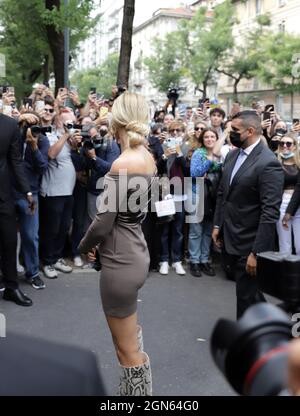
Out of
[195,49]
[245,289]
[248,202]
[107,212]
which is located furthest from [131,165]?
[195,49]

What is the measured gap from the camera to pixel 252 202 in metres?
3.97

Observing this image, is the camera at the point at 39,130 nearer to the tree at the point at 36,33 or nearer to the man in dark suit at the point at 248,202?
the man in dark suit at the point at 248,202

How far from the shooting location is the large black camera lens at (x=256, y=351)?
2.91ft

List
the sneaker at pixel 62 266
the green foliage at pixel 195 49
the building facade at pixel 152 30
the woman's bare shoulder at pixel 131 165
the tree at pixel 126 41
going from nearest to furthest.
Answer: the woman's bare shoulder at pixel 131 165, the sneaker at pixel 62 266, the tree at pixel 126 41, the green foliage at pixel 195 49, the building facade at pixel 152 30

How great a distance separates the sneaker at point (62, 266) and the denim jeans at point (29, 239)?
0.51 m

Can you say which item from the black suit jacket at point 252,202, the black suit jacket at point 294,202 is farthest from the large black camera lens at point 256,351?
the black suit jacket at point 294,202

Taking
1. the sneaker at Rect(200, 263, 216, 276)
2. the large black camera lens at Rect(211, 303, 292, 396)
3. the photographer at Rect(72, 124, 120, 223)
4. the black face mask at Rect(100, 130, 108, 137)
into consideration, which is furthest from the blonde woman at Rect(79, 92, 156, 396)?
the sneaker at Rect(200, 263, 216, 276)

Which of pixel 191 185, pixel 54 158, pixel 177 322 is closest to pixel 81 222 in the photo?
pixel 54 158

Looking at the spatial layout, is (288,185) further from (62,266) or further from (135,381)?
(135,381)

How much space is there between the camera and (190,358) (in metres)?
4.01

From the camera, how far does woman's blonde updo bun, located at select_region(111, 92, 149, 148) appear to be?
2.96 meters

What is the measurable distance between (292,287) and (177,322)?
3.54 metres

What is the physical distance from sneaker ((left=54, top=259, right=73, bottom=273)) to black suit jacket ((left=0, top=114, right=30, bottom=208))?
1412 mm

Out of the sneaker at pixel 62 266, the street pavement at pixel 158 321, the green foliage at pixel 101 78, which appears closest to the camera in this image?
the street pavement at pixel 158 321
